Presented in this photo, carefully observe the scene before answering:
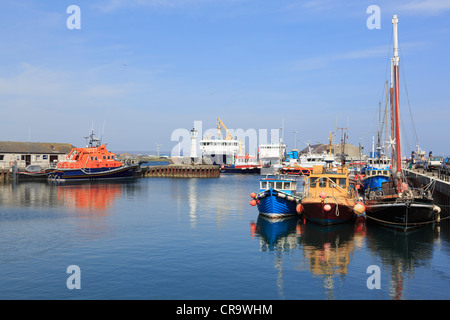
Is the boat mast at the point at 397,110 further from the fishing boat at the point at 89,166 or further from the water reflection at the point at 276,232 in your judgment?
the fishing boat at the point at 89,166

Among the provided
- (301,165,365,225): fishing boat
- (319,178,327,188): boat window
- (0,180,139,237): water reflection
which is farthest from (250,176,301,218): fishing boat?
(0,180,139,237): water reflection

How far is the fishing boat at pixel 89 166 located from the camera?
262 feet

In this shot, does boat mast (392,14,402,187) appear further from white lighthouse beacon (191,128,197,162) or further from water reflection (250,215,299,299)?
white lighthouse beacon (191,128,197,162)

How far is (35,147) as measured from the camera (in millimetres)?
92438

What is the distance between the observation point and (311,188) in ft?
116

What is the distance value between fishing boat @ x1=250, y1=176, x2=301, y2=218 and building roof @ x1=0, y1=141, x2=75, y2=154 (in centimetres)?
6966

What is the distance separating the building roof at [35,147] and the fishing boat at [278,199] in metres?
69.7

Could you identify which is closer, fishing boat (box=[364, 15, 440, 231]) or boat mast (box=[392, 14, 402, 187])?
fishing boat (box=[364, 15, 440, 231])

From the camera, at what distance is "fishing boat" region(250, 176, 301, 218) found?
36781 millimetres

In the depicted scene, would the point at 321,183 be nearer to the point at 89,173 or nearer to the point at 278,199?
the point at 278,199

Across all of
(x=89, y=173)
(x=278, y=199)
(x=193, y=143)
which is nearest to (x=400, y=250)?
(x=278, y=199)
